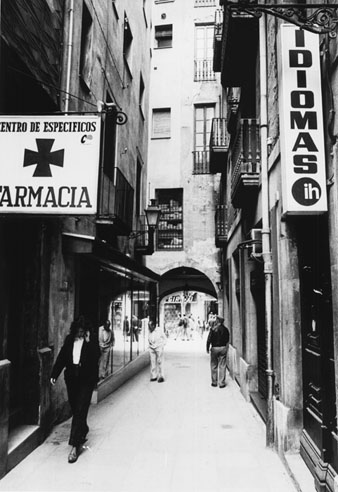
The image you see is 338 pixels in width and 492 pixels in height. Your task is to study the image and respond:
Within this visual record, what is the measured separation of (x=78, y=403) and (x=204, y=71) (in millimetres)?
19894

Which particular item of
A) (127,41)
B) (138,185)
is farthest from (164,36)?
(138,185)

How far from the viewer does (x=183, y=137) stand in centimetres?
2216

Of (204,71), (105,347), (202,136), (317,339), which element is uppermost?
(204,71)

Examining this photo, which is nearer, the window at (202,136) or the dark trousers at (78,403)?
the dark trousers at (78,403)

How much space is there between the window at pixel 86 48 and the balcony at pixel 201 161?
1184 centimetres

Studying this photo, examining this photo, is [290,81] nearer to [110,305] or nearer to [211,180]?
[110,305]

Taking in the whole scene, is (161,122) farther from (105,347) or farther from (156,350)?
(105,347)

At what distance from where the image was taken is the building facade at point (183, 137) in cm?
2153

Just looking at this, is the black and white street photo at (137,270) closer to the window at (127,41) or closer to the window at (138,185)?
the window at (127,41)

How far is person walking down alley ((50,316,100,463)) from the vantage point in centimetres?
630

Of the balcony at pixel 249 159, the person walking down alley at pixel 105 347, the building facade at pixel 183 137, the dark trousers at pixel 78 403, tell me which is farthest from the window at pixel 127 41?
the dark trousers at pixel 78 403

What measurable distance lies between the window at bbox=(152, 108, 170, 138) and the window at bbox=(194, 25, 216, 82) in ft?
7.63

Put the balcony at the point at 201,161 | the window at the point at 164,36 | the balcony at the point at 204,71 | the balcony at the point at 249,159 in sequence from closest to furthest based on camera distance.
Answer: the balcony at the point at 249,159, the balcony at the point at 201,161, the balcony at the point at 204,71, the window at the point at 164,36

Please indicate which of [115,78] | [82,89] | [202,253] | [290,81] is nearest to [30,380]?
[290,81]
